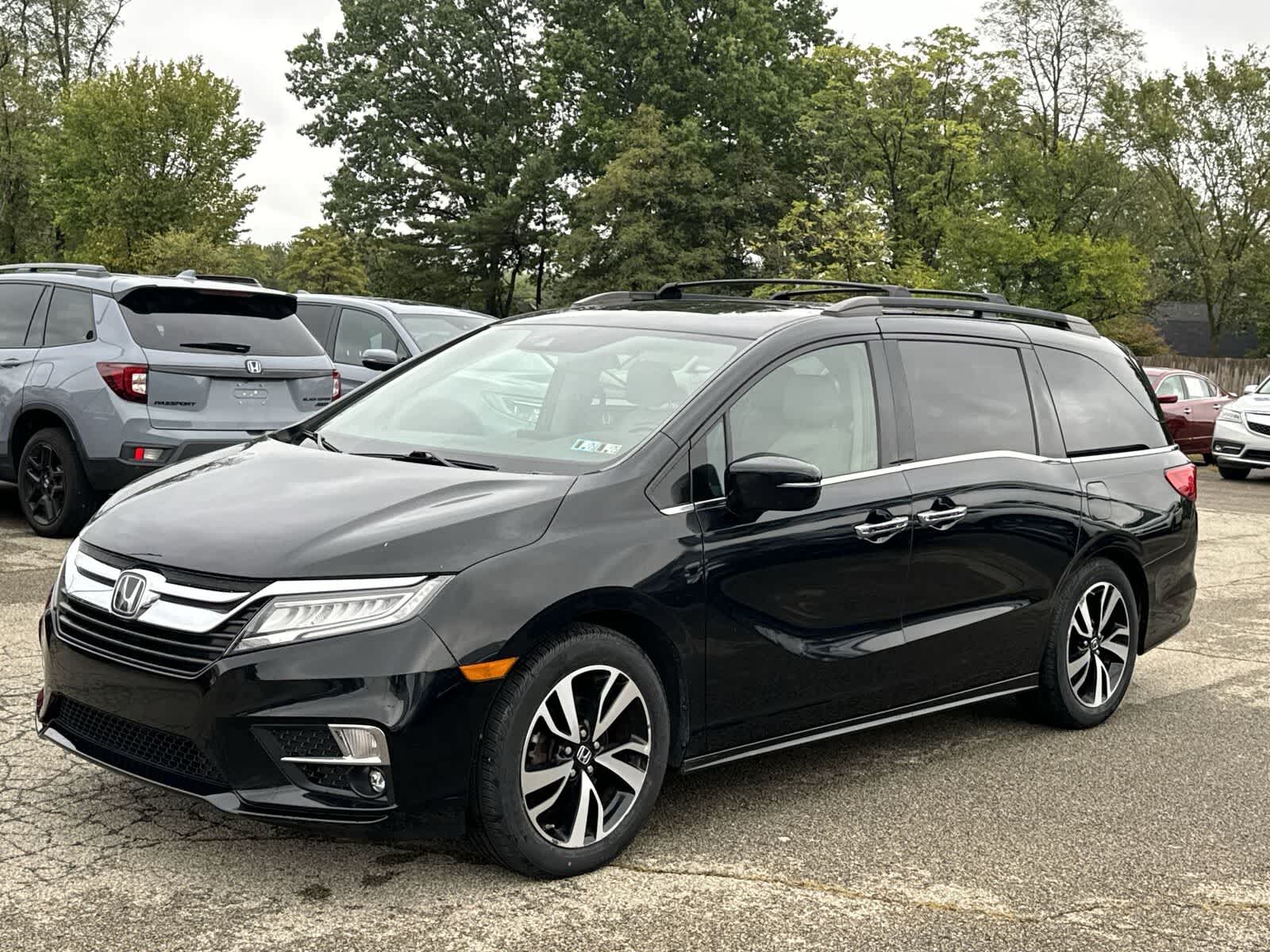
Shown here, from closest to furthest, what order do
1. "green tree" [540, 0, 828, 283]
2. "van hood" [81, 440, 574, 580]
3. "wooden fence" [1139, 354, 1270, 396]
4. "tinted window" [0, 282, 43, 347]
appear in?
"van hood" [81, 440, 574, 580]
"tinted window" [0, 282, 43, 347]
"wooden fence" [1139, 354, 1270, 396]
"green tree" [540, 0, 828, 283]

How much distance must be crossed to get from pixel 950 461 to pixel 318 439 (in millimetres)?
2240

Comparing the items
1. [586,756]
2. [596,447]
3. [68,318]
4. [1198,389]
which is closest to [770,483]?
[596,447]

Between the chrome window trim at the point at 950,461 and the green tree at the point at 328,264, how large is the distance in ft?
177

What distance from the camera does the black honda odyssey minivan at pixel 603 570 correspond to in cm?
374

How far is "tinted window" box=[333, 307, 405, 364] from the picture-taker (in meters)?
13.7

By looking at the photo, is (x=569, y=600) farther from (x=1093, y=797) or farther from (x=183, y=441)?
(x=183, y=441)

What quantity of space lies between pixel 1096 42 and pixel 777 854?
147 feet

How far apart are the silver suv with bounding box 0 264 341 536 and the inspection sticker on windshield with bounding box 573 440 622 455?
5358 mm

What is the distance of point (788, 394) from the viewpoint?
16.0ft

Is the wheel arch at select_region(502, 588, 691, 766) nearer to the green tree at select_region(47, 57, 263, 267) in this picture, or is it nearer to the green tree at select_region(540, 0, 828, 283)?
the green tree at select_region(540, 0, 828, 283)

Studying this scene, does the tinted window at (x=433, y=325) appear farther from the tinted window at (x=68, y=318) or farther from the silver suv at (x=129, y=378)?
the tinted window at (x=68, y=318)

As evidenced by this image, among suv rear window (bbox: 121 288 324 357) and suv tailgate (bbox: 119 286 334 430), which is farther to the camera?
suv rear window (bbox: 121 288 324 357)

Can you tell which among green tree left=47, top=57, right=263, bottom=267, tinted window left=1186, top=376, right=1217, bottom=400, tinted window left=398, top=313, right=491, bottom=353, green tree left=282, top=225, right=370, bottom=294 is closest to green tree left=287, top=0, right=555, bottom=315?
green tree left=282, top=225, right=370, bottom=294

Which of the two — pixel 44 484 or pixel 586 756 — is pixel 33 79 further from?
pixel 586 756
